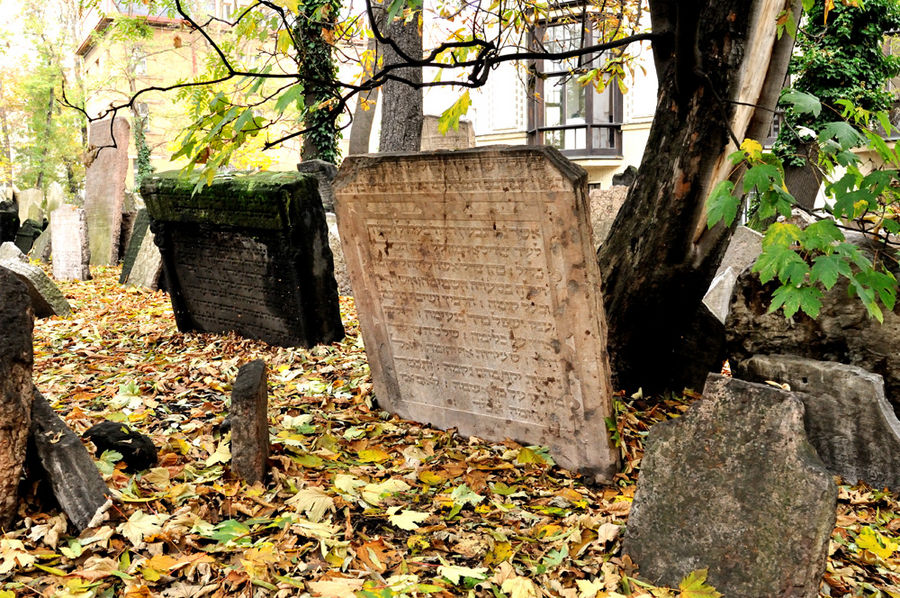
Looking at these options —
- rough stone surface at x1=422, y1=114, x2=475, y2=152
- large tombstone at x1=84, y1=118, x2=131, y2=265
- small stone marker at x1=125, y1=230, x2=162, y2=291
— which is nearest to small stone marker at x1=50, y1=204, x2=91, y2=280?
large tombstone at x1=84, y1=118, x2=131, y2=265

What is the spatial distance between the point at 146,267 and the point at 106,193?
279 centimetres

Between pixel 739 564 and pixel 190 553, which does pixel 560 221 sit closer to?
pixel 739 564

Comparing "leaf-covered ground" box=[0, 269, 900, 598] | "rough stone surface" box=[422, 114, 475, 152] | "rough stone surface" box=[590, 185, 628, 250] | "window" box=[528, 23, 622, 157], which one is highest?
"window" box=[528, 23, 622, 157]

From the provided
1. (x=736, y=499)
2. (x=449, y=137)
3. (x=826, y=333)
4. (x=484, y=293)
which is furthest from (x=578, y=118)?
(x=736, y=499)

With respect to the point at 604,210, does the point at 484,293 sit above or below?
below

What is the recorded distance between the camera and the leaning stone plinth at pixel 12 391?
2.78 m

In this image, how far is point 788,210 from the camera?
2891mm

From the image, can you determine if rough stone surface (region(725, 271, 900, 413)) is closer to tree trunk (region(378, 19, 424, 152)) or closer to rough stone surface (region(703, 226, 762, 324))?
rough stone surface (region(703, 226, 762, 324))

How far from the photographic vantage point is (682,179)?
4.29 metres

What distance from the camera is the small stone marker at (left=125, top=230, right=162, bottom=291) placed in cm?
962

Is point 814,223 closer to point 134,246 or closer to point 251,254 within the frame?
point 251,254

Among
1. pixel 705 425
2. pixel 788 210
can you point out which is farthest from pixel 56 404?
pixel 788 210

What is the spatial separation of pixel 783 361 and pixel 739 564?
1594 millimetres

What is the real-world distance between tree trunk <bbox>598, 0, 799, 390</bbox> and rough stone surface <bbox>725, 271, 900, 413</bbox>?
1.43 feet
